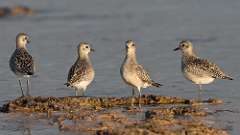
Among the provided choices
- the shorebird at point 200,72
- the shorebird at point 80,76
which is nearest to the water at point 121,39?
the shorebird at point 200,72

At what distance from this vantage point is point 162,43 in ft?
69.2

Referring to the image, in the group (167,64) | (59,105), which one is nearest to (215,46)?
(167,64)

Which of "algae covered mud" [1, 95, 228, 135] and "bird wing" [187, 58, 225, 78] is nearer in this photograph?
"algae covered mud" [1, 95, 228, 135]

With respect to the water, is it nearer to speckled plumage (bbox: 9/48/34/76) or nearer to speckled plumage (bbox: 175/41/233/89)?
speckled plumage (bbox: 175/41/233/89)

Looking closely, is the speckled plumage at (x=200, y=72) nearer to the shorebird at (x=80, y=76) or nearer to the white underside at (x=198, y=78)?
the white underside at (x=198, y=78)

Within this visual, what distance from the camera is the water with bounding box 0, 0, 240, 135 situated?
1507 centimetres

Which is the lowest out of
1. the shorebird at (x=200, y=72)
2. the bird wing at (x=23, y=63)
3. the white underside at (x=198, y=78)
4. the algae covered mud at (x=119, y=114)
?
the algae covered mud at (x=119, y=114)

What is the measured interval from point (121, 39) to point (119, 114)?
1018cm

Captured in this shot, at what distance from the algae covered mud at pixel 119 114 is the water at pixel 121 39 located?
1.24ft

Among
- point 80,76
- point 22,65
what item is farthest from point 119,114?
point 22,65

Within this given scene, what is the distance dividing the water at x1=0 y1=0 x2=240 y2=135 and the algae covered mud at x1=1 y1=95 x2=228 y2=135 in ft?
1.24

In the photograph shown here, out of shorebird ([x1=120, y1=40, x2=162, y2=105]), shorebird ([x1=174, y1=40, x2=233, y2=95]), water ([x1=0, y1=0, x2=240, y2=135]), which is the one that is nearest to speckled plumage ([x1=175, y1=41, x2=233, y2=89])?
shorebird ([x1=174, y1=40, x2=233, y2=95])

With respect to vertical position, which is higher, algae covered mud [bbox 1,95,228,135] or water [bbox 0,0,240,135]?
water [bbox 0,0,240,135]

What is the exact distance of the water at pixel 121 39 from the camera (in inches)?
593
